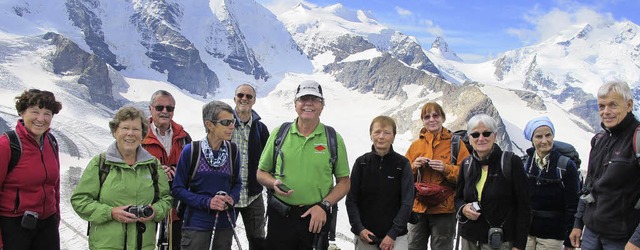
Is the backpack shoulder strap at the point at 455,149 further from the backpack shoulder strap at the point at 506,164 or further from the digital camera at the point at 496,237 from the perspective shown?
the digital camera at the point at 496,237

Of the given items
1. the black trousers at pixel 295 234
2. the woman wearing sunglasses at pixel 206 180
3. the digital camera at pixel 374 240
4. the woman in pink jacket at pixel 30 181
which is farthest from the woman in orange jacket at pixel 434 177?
the woman in pink jacket at pixel 30 181

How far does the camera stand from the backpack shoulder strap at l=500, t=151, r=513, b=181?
→ 5719 mm

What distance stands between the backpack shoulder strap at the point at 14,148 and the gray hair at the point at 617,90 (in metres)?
6.29

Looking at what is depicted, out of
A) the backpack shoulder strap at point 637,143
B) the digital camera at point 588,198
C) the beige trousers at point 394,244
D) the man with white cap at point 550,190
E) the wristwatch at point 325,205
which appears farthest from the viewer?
the man with white cap at point 550,190

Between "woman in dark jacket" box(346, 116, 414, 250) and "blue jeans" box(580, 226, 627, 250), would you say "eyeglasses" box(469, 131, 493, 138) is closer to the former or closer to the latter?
"woman in dark jacket" box(346, 116, 414, 250)

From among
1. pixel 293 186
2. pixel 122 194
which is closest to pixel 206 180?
pixel 122 194

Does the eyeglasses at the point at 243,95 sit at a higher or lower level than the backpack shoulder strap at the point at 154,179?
higher

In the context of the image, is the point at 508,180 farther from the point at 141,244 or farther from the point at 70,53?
the point at 70,53

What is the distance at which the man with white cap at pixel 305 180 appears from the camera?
219 inches

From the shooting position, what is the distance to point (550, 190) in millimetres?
6562

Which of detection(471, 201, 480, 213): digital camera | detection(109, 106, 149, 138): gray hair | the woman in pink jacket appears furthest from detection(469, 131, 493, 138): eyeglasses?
the woman in pink jacket

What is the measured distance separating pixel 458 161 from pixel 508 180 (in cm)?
120

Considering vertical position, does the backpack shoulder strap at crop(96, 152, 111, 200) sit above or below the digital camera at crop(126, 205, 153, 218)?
above

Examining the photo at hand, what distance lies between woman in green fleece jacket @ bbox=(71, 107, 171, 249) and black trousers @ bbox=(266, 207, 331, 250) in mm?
1321
